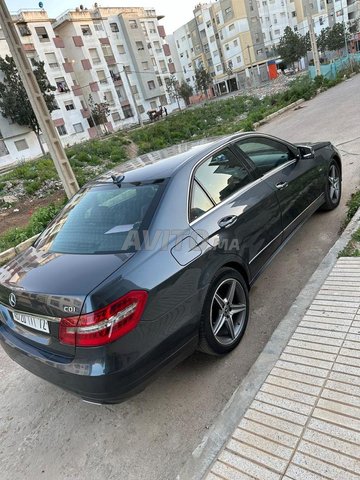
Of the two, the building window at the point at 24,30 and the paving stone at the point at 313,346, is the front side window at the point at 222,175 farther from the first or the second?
the building window at the point at 24,30

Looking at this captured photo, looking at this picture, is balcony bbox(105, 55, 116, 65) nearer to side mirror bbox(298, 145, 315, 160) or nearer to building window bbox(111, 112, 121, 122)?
building window bbox(111, 112, 121, 122)

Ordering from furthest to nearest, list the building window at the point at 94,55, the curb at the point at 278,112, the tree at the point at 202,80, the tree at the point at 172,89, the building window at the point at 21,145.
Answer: the tree at the point at 202,80
the tree at the point at 172,89
the building window at the point at 94,55
the building window at the point at 21,145
the curb at the point at 278,112

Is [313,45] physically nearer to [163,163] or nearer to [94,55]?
[163,163]

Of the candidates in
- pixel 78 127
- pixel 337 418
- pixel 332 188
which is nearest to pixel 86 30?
pixel 78 127

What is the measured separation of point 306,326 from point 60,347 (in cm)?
175

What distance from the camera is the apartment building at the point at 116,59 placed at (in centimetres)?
4616

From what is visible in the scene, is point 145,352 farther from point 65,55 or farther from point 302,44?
point 302,44

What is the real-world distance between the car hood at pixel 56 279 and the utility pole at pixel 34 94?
535 centimetres

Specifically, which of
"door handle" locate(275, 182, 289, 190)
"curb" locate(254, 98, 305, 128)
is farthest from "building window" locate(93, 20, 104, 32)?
"door handle" locate(275, 182, 289, 190)

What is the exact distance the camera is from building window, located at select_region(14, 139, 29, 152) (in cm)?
3853

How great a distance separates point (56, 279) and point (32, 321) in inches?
12.9

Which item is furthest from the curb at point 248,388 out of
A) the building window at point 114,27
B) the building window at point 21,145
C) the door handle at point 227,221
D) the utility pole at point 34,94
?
the building window at point 114,27

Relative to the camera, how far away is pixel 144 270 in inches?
82.4

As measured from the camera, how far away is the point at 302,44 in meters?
52.5
